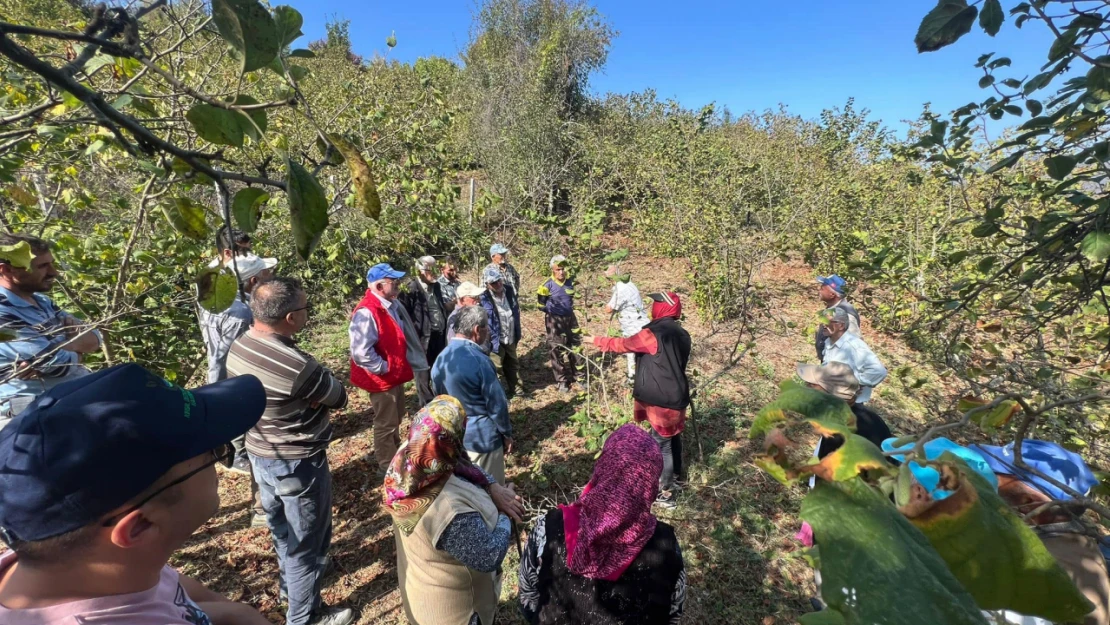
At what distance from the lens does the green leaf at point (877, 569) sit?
0.37m

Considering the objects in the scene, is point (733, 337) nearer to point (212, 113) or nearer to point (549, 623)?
point (549, 623)

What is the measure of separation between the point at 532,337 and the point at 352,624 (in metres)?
4.93

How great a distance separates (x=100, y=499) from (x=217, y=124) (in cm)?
75

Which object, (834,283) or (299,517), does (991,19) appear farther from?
(834,283)

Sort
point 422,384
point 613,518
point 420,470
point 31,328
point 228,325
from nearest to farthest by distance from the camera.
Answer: point 613,518 → point 420,470 → point 31,328 → point 228,325 → point 422,384

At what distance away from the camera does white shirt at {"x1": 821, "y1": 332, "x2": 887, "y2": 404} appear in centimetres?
346

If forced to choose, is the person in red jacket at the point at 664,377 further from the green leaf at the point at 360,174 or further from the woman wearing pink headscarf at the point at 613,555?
the green leaf at the point at 360,174

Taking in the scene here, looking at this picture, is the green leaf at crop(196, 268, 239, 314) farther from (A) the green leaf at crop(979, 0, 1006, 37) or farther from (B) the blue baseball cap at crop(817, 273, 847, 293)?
(B) the blue baseball cap at crop(817, 273, 847, 293)

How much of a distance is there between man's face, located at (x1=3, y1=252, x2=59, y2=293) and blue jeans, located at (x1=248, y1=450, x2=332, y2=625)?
133 centimetres

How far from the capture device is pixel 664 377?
353cm

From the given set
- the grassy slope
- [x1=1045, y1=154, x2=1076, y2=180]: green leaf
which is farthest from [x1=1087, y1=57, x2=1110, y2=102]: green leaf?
the grassy slope

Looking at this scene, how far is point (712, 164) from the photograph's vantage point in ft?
29.2

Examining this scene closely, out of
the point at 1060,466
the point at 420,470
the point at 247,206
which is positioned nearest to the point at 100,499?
the point at 247,206

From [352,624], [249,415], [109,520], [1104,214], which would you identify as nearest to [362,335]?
[352,624]
